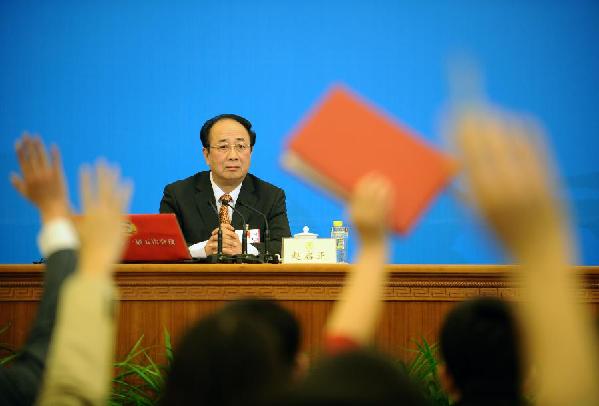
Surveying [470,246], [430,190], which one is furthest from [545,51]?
[430,190]

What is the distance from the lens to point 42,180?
1.27m

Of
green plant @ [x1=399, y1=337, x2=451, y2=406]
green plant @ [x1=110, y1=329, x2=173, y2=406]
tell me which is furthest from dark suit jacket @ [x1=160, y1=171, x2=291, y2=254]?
green plant @ [x1=399, y1=337, x2=451, y2=406]

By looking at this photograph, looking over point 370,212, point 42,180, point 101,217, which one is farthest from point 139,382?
point 370,212

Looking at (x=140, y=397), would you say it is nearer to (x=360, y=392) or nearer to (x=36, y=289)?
(x=36, y=289)

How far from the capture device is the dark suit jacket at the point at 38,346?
124 cm

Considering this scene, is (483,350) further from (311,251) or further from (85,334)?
(311,251)

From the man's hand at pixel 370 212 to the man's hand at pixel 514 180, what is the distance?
330 mm

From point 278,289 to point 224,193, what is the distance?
144 cm

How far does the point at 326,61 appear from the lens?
200 inches

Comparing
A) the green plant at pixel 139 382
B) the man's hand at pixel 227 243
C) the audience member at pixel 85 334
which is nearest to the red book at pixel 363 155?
the audience member at pixel 85 334

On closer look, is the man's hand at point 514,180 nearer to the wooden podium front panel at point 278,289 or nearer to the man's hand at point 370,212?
the man's hand at point 370,212

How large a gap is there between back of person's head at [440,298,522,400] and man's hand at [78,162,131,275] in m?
0.49

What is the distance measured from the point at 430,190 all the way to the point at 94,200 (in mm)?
491

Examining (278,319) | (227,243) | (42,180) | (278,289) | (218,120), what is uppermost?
(218,120)
